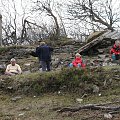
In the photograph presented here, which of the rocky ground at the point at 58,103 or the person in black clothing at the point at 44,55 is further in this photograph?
the person in black clothing at the point at 44,55

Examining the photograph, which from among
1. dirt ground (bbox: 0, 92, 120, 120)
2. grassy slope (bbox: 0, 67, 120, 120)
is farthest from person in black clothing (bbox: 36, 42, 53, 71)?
dirt ground (bbox: 0, 92, 120, 120)

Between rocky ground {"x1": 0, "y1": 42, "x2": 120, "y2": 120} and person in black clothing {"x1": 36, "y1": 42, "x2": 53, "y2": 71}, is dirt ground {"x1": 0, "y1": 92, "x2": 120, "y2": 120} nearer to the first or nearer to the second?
rocky ground {"x1": 0, "y1": 42, "x2": 120, "y2": 120}

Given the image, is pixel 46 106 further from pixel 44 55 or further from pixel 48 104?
pixel 44 55

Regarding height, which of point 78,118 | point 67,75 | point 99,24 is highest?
point 99,24

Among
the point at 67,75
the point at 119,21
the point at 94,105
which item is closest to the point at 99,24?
the point at 119,21

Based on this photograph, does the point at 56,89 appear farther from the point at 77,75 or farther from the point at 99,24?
the point at 99,24

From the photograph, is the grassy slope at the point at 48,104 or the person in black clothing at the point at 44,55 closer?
the grassy slope at the point at 48,104

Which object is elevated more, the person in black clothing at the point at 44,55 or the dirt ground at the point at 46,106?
the person in black clothing at the point at 44,55

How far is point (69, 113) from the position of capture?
765 centimetres

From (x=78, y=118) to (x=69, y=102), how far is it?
58.6 inches

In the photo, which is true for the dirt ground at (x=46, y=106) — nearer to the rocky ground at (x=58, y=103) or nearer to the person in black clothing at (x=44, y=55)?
the rocky ground at (x=58, y=103)

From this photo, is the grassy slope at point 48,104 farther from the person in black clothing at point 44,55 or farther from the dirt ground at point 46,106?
the person in black clothing at point 44,55

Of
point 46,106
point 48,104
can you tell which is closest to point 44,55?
point 48,104

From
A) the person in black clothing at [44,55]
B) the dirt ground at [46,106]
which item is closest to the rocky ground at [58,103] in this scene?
the dirt ground at [46,106]
